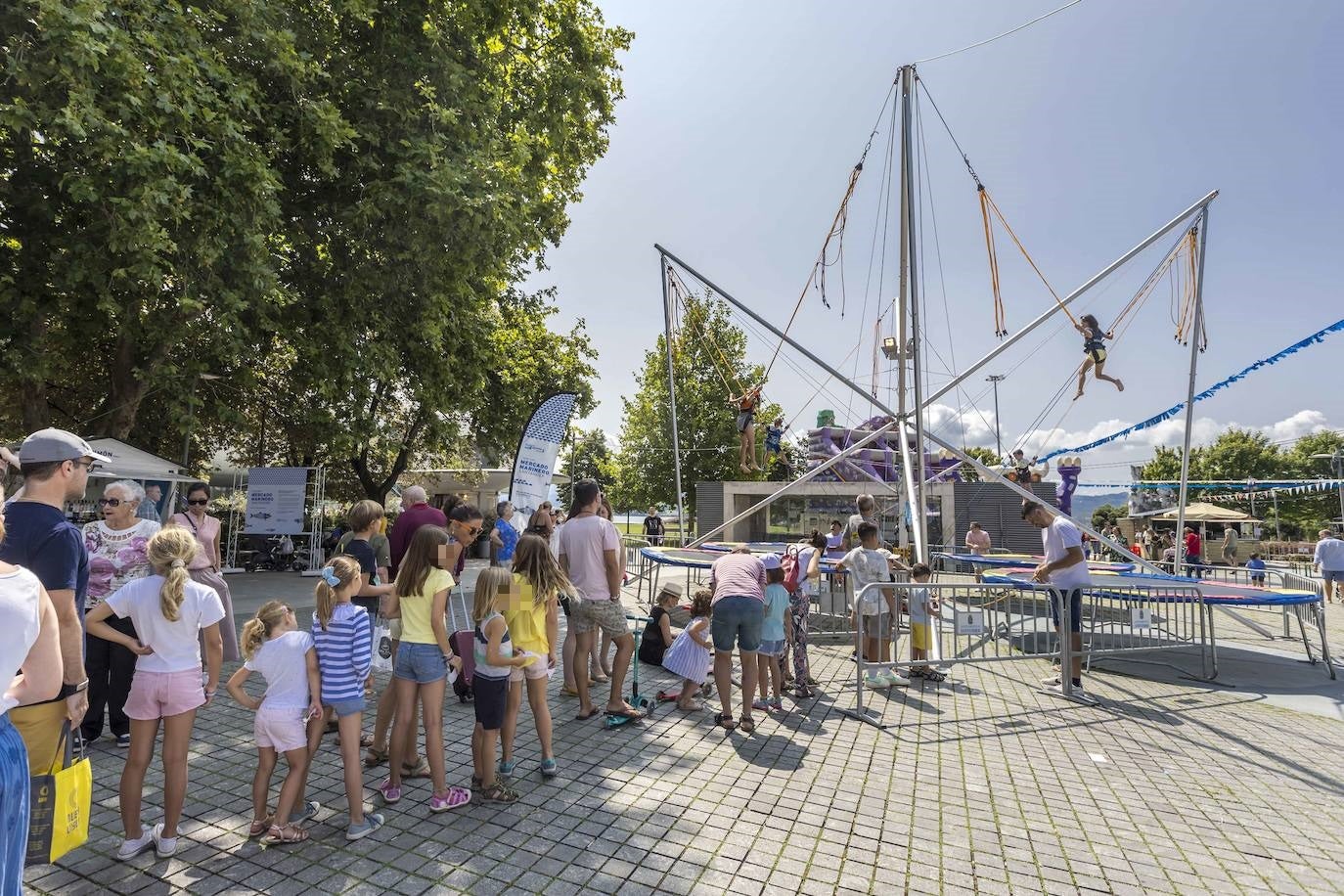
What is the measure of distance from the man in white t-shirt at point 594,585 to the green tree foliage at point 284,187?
7016mm

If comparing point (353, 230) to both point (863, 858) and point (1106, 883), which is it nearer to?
point (863, 858)

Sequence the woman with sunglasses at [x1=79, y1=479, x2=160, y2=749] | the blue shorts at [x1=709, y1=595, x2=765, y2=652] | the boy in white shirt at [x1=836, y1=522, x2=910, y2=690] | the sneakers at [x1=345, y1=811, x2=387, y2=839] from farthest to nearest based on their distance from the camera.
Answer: the boy in white shirt at [x1=836, y1=522, x2=910, y2=690]
the blue shorts at [x1=709, y1=595, x2=765, y2=652]
the woman with sunglasses at [x1=79, y1=479, x2=160, y2=749]
the sneakers at [x1=345, y1=811, x2=387, y2=839]

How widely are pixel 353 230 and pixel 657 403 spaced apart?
77.4 ft

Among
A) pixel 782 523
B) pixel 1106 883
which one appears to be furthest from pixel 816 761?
pixel 782 523

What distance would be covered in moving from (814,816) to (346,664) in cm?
283

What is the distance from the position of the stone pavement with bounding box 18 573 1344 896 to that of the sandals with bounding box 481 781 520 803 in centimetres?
7

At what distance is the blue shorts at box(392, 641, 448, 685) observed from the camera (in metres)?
3.87

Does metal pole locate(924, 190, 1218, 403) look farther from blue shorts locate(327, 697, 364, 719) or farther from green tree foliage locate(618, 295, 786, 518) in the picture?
green tree foliage locate(618, 295, 786, 518)

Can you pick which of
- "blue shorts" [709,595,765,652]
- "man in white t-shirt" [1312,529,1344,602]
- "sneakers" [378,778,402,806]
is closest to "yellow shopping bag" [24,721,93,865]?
"sneakers" [378,778,402,806]

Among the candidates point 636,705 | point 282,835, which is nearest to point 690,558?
point 636,705

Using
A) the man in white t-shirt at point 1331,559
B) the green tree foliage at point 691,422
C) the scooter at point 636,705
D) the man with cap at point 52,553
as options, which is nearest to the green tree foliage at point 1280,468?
the green tree foliage at point 691,422

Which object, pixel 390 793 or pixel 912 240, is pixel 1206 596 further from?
pixel 390 793

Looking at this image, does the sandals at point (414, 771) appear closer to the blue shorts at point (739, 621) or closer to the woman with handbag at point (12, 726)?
the blue shorts at point (739, 621)

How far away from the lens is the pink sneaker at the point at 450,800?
12.7 ft
